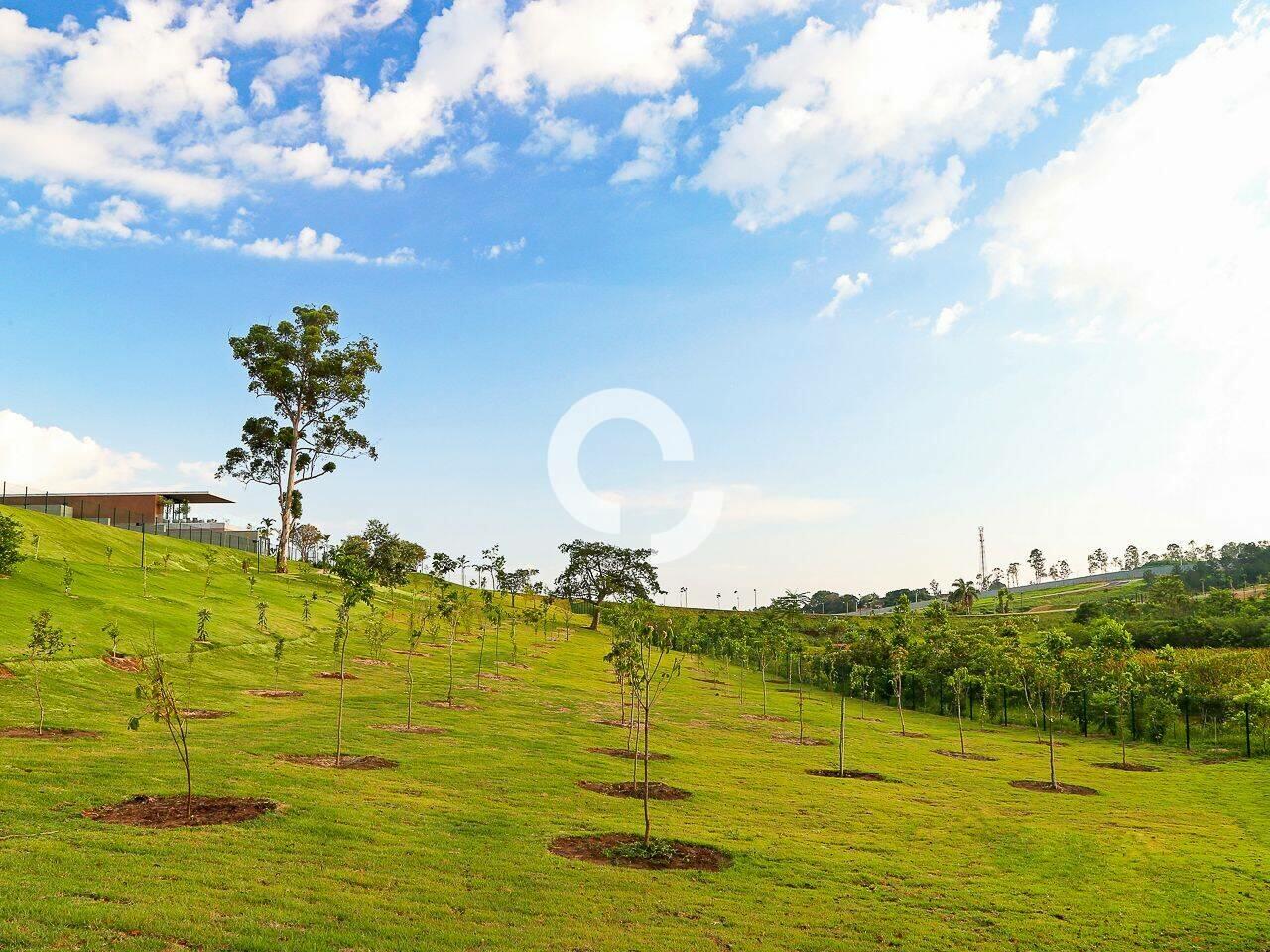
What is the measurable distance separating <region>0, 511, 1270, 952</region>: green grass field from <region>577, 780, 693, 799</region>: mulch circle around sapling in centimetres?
96

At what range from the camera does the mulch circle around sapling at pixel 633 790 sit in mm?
30141

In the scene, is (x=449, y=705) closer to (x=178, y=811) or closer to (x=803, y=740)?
(x=803, y=740)

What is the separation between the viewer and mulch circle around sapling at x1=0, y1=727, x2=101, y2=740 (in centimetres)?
2991

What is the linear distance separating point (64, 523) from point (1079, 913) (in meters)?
100

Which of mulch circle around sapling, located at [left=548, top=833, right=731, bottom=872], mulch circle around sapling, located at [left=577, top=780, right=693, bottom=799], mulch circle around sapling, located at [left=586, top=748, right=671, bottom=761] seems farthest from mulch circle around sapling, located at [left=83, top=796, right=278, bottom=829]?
mulch circle around sapling, located at [left=586, top=748, right=671, bottom=761]

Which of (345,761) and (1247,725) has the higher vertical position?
(345,761)

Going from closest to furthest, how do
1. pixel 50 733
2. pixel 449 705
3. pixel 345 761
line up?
pixel 50 733, pixel 345 761, pixel 449 705

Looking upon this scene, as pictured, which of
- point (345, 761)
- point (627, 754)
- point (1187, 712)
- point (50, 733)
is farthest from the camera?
point (1187, 712)

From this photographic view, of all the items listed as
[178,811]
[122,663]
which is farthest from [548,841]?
[122,663]

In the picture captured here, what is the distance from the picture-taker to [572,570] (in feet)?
459

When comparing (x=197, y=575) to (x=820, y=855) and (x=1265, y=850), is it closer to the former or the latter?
(x=820, y=855)

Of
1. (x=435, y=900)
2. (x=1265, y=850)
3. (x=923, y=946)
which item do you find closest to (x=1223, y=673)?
(x=1265, y=850)

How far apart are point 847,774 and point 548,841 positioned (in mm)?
21898

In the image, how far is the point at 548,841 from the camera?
2248 centimetres
